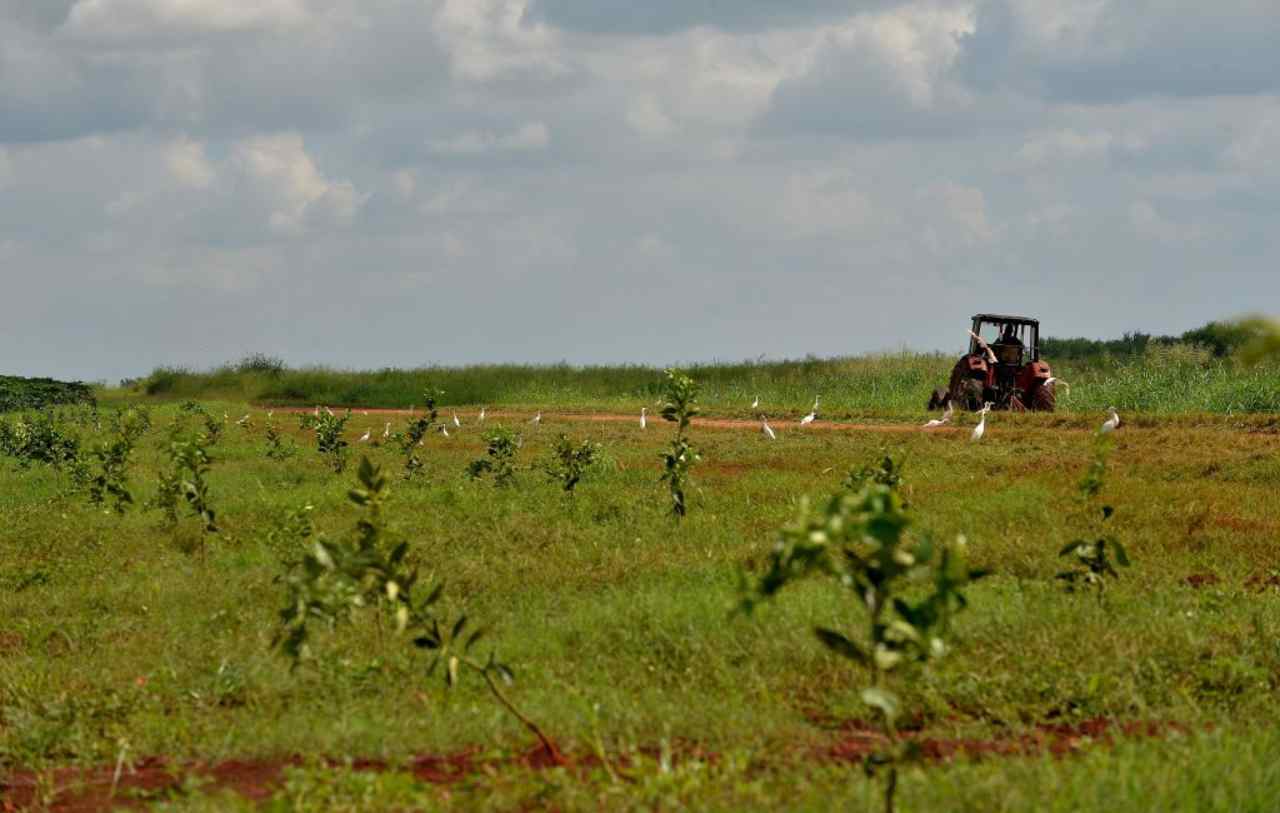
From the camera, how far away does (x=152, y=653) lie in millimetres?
9523

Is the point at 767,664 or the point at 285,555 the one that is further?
the point at 285,555

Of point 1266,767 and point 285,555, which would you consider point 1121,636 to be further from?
point 285,555

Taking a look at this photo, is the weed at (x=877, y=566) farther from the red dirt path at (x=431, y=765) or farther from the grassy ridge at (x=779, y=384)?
the grassy ridge at (x=779, y=384)

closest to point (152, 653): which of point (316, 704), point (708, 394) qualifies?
point (316, 704)

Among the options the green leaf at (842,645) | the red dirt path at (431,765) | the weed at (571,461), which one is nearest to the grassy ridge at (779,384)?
the weed at (571,461)

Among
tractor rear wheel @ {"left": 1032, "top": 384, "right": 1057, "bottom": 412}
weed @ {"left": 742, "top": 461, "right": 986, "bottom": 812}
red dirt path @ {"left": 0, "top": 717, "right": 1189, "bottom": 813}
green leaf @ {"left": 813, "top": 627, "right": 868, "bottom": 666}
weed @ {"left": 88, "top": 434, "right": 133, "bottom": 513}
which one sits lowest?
red dirt path @ {"left": 0, "top": 717, "right": 1189, "bottom": 813}

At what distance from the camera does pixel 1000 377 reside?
1137 inches

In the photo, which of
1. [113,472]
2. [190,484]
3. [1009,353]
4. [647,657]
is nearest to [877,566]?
[647,657]

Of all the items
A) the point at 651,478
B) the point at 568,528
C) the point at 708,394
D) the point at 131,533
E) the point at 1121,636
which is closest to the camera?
the point at 1121,636

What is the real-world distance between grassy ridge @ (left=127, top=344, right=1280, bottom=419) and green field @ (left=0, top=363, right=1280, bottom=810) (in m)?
11.7

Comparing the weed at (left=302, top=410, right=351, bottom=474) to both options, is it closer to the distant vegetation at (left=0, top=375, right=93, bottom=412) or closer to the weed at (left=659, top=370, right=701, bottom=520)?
the weed at (left=659, top=370, right=701, bottom=520)

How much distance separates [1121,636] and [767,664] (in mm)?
2021

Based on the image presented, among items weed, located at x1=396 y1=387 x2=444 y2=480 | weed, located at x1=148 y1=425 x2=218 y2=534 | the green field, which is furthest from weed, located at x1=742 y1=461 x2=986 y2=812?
weed, located at x1=396 y1=387 x2=444 y2=480

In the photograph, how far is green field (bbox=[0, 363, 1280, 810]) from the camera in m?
5.92
